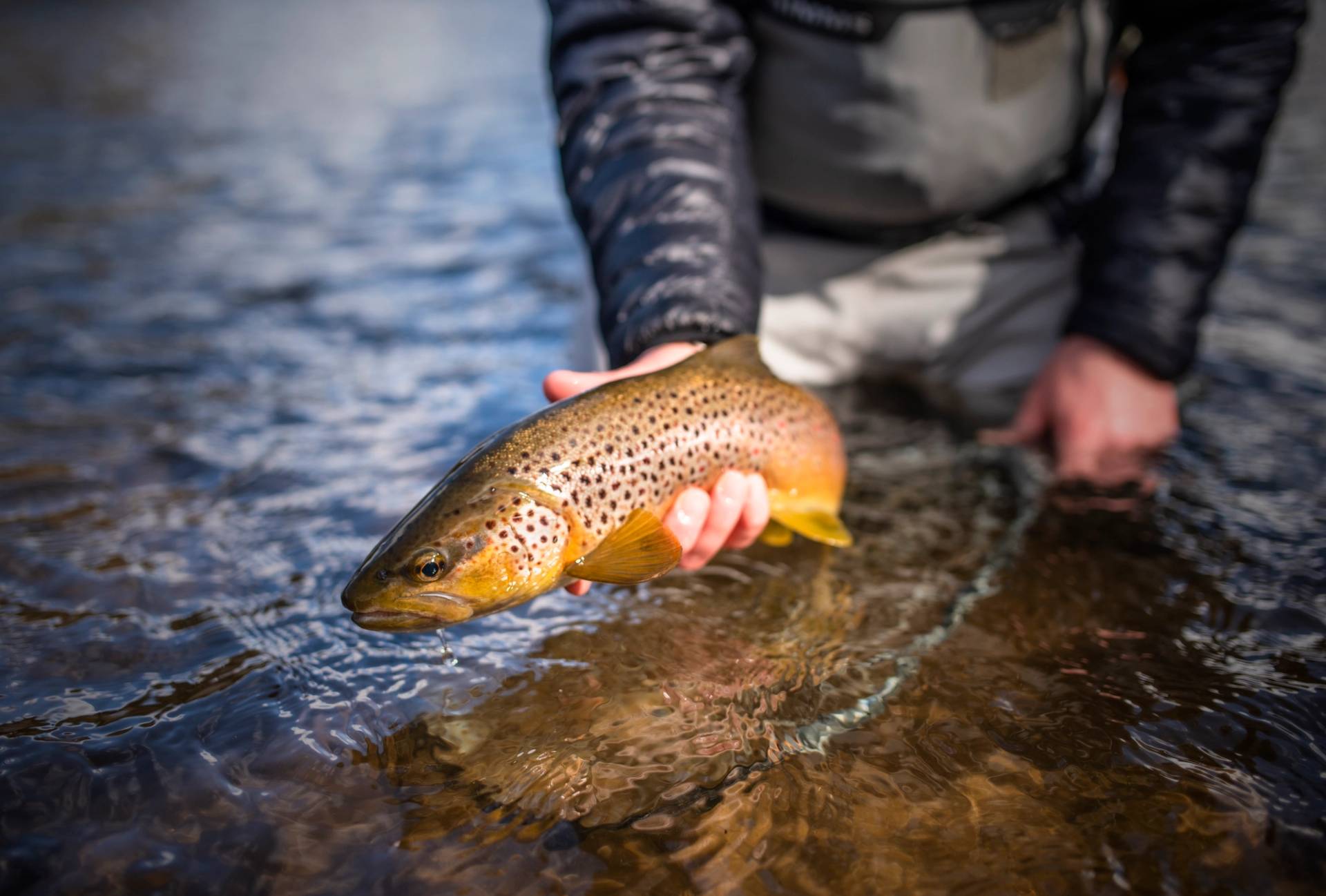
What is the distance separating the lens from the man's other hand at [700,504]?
217cm

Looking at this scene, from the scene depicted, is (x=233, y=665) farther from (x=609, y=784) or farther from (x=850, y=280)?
(x=850, y=280)

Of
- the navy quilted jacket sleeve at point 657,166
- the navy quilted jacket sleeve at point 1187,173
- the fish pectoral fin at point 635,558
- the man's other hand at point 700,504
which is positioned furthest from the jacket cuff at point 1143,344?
the fish pectoral fin at point 635,558

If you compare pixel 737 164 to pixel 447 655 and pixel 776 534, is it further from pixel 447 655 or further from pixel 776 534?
pixel 447 655

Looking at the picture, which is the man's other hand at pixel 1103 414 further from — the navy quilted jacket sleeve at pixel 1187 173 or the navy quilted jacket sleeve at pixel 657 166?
the navy quilted jacket sleeve at pixel 657 166

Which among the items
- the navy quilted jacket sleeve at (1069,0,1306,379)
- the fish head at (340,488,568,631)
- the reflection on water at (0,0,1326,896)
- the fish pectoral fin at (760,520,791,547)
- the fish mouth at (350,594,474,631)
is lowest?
the reflection on water at (0,0,1326,896)

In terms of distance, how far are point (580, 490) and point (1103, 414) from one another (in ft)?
6.44

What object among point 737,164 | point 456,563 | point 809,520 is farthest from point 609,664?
point 737,164

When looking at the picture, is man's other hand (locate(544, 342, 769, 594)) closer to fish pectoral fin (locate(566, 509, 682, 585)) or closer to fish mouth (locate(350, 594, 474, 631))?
fish pectoral fin (locate(566, 509, 682, 585))

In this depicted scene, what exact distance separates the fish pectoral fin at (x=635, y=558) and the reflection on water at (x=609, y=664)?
1.06 feet

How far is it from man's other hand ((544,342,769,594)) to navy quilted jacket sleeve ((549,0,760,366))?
0.18 metres

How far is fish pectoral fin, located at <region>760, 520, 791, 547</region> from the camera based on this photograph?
8.57 feet

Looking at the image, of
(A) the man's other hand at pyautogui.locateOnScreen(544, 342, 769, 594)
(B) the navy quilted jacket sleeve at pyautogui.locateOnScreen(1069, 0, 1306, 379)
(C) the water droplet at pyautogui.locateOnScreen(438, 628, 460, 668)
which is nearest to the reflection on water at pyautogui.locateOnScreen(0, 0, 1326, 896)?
(C) the water droplet at pyautogui.locateOnScreen(438, 628, 460, 668)

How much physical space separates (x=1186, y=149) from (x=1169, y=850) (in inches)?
90.0

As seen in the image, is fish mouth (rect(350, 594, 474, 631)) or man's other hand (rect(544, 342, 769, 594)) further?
man's other hand (rect(544, 342, 769, 594))
